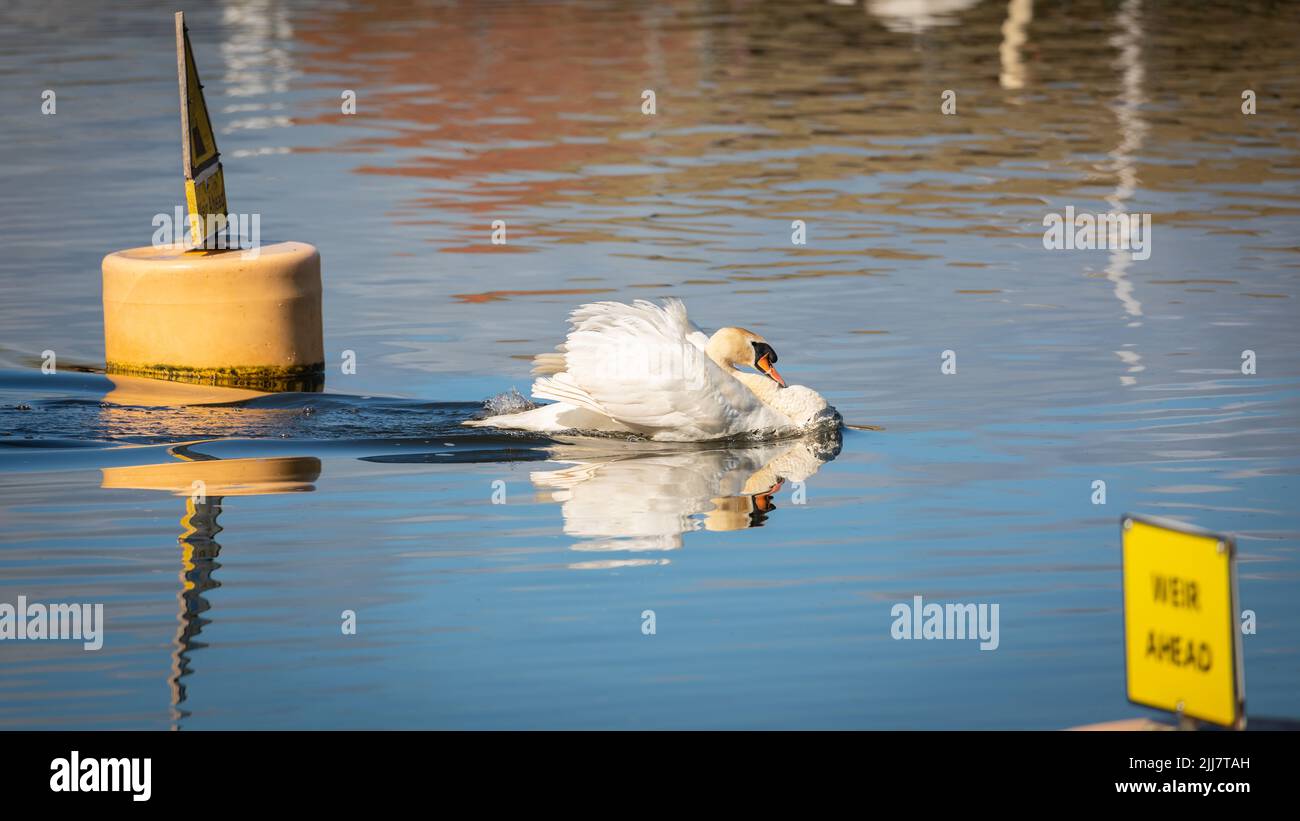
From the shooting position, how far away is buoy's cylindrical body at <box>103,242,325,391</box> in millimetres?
14883

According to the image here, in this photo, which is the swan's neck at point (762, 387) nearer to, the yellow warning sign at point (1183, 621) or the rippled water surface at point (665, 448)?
the rippled water surface at point (665, 448)

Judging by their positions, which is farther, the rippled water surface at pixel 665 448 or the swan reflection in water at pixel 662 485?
the swan reflection in water at pixel 662 485

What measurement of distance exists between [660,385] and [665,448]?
1.93ft

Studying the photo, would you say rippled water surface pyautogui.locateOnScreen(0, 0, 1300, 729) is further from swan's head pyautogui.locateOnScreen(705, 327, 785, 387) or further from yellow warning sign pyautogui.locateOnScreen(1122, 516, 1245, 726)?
yellow warning sign pyautogui.locateOnScreen(1122, 516, 1245, 726)

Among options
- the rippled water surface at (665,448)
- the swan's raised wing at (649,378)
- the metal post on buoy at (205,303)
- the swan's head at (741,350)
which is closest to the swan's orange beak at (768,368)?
the swan's head at (741,350)

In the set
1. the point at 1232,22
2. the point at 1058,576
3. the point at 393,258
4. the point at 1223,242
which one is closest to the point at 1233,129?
the point at 1223,242

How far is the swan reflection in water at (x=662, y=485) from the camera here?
11359 millimetres

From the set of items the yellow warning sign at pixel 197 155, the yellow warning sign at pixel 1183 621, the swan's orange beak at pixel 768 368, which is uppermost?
the yellow warning sign at pixel 197 155

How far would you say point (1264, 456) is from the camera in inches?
504

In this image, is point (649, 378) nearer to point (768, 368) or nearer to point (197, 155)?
point (768, 368)

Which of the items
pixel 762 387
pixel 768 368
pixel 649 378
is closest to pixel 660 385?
pixel 649 378

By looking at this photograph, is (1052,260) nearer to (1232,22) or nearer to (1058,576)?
(1058,576)

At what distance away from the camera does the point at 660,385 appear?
43.3 ft
